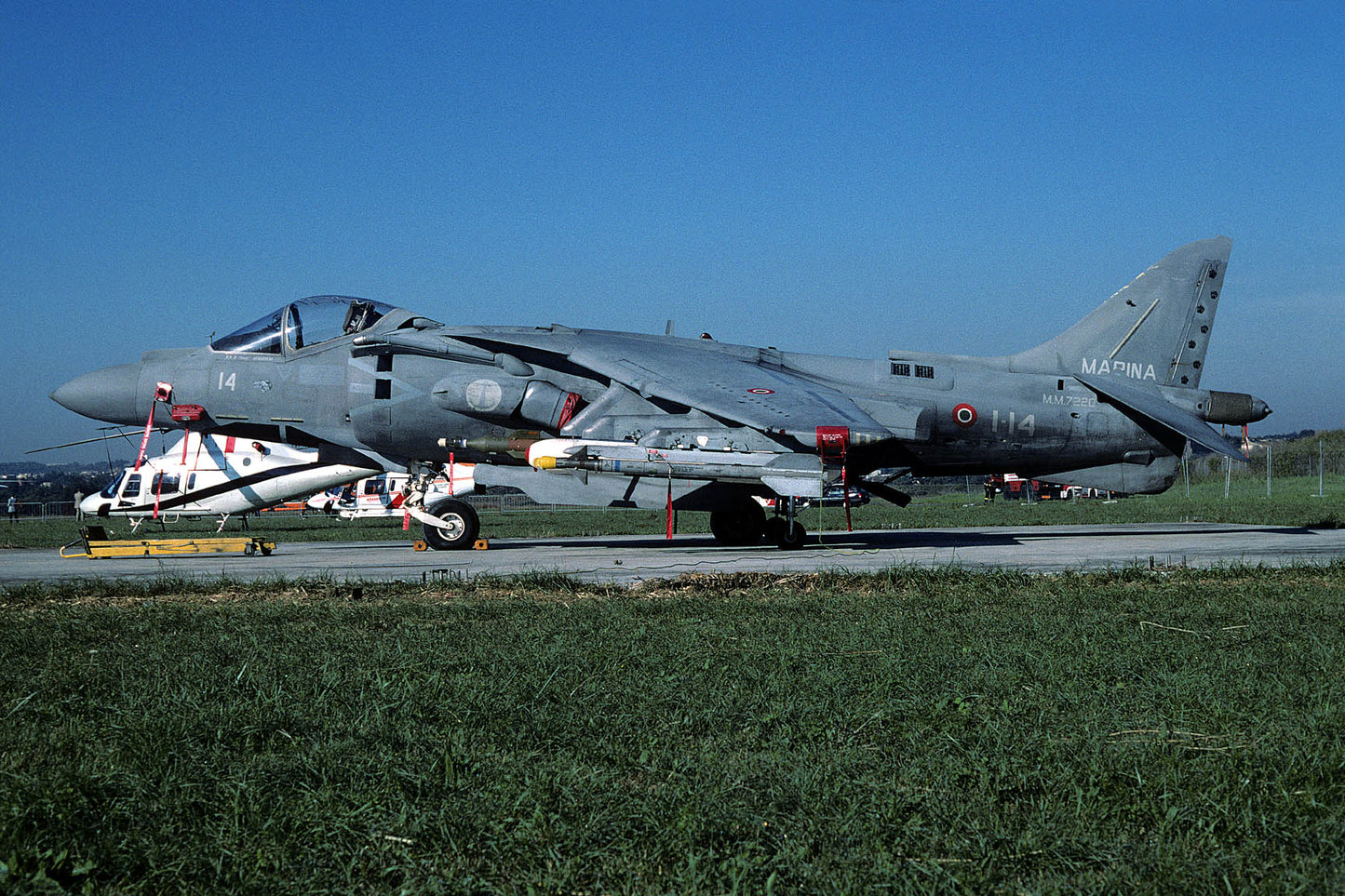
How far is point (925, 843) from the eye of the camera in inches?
108

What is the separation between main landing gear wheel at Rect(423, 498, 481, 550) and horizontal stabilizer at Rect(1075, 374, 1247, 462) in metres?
11.1

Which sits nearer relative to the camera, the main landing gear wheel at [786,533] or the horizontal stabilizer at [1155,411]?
the main landing gear wheel at [786,533]

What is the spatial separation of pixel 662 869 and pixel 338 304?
15424mm

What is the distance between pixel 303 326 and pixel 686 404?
21.5 feet

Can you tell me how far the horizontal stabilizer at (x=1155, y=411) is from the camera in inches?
685

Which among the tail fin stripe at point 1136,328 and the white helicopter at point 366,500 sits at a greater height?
the tail fin stripe at point 1136,328

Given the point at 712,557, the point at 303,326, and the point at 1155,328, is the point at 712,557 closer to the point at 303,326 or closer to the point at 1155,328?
the point at 303,326

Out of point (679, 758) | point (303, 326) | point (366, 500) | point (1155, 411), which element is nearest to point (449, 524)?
point (303, 326)

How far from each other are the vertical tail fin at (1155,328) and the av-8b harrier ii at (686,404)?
4cm

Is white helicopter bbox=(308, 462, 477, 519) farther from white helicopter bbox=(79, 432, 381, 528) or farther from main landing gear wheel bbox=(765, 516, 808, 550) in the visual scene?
main landing gear wheel bbox=(765, 516, 808, 550)

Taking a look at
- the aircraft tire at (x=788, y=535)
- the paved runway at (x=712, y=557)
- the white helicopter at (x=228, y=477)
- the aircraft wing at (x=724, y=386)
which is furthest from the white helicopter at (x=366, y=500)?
the aircraft tire at (x=788, y=535)

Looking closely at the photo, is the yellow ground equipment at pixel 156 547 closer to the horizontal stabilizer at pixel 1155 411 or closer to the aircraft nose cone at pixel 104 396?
the aircraft nose cone at pixel 104 396

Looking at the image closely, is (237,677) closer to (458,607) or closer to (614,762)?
(614,762)

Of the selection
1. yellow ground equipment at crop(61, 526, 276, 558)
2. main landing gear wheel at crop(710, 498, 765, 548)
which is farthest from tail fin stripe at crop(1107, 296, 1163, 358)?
yellow ground equipment at crop(61, 526, 276, 558)
